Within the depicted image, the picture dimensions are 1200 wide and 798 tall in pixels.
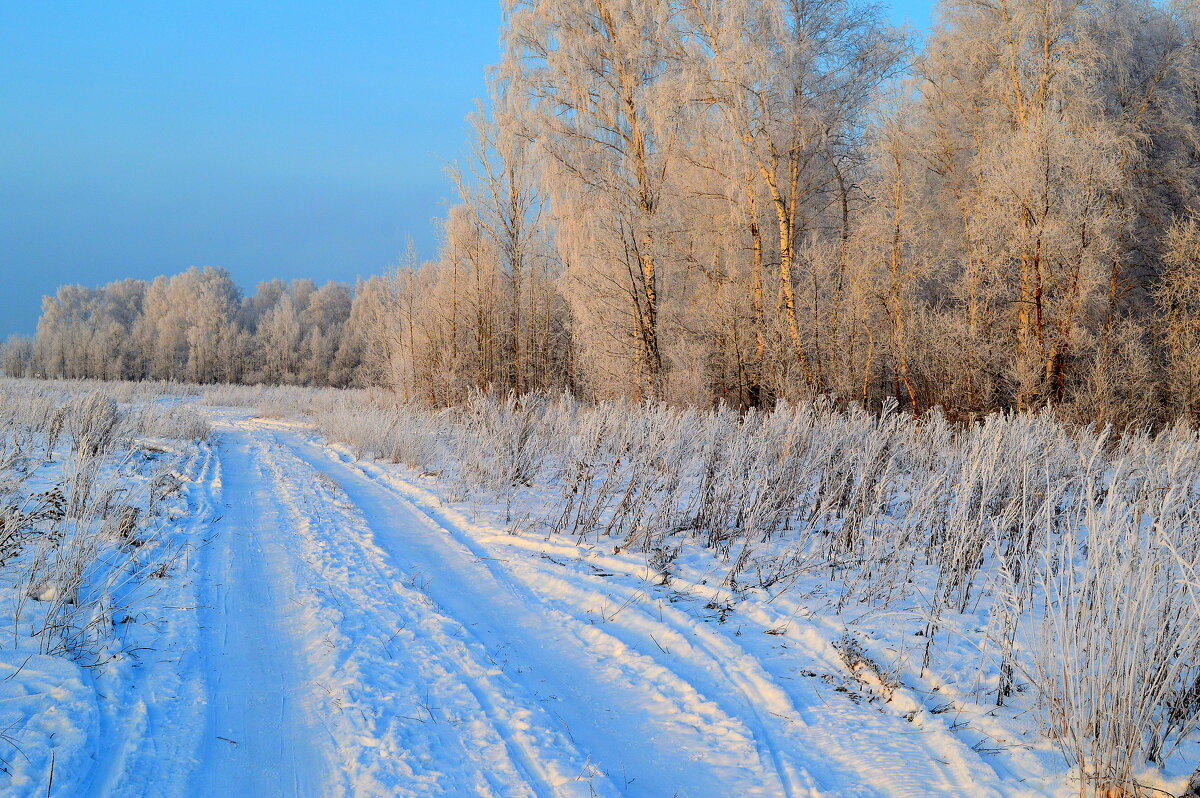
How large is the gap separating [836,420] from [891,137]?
877 centimetres

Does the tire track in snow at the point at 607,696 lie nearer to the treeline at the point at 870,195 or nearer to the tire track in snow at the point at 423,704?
the tire track in snow at the point at 423,704

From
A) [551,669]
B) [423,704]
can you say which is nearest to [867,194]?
[551,669]

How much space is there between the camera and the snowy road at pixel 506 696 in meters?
2.19

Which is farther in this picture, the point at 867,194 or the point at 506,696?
the point at 867,194

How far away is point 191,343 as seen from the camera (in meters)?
56.7

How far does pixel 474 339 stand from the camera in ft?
68.9

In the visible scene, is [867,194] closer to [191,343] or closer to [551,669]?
[551,669]

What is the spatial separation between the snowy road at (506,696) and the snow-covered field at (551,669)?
14mm

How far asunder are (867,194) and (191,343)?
206 ft

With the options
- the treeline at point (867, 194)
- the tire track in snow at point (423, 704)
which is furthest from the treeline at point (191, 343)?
the tire track in snow at point (423, 704)

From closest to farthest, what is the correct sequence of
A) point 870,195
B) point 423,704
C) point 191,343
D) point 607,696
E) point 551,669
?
point 423,704 → point 607,696 → point 551,669 → point 870,195 → point 191,343

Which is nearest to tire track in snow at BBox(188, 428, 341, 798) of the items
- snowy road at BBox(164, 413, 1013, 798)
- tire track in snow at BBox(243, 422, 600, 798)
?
snowy road at BBox(164, 413, 1013, 798)

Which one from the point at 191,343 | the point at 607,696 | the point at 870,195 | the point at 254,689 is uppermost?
the point at 191,343

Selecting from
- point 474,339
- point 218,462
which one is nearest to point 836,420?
point 218,462
